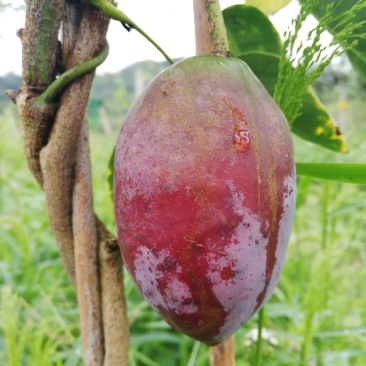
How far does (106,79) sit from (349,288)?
13.5 m

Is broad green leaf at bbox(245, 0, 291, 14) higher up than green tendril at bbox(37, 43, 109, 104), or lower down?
higher up

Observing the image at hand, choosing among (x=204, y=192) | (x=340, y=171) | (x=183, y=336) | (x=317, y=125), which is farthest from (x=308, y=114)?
(x=183, y=336)

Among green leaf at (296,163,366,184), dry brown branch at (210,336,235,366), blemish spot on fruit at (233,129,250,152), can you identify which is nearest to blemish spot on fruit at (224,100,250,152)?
blemish spot on fruit at (233,129,250,152)

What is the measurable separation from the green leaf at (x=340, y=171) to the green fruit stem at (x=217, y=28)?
14 centimetres

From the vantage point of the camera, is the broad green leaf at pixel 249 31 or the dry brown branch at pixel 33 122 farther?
the broad green leaf at pixel 249 31

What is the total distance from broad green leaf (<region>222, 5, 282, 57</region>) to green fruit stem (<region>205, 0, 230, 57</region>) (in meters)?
0.13

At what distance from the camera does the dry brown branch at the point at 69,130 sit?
41 centimetres

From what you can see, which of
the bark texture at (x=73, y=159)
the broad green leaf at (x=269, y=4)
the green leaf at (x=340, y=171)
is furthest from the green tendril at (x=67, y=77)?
the broad green leaf at (x=269, y=4)

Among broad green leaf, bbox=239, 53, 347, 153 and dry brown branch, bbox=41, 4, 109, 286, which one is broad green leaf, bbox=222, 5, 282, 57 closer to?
broad green leaf, bbox=239, 53, 347, 153

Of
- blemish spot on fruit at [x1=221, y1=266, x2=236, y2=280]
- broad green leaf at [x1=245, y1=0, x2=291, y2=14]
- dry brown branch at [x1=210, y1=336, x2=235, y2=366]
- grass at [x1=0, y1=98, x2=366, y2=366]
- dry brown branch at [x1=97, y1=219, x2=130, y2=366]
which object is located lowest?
grass at [x1=0, y1=98, x2=366, y2=366]

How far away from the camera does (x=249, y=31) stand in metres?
0.55

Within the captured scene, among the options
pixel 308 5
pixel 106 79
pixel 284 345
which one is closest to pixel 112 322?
pixel 308 5

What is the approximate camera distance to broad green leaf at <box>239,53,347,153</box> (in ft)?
1.77

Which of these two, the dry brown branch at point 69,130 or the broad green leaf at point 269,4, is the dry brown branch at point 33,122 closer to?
the dry brown branch at point 69,130
